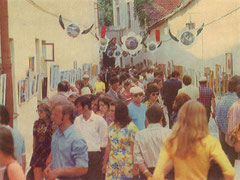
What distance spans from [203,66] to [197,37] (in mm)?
1165

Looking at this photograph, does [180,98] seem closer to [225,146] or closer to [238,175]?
[225,146]

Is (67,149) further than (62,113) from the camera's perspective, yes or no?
No

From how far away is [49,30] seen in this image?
1478cm

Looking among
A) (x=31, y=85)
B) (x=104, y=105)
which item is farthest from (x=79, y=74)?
(x=104, y=105)

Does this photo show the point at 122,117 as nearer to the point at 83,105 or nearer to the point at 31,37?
the point at 83,105

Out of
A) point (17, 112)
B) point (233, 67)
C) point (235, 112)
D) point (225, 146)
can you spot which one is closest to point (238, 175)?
point (225, 146)

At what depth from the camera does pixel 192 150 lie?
4754 millimetres

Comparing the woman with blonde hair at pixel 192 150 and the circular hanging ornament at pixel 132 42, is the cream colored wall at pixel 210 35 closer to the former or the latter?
the circular hanging ornament at pixel 132 42

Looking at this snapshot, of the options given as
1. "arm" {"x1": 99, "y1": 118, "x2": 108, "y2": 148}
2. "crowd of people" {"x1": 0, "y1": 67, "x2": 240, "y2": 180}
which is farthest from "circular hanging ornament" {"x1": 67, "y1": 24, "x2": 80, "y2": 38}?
"arm" {"x1": 99, "y1": 118, "x2": 108, "y2": 148}

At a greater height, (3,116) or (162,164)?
(3,116)

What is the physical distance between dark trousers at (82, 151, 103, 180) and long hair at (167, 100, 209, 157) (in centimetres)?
282

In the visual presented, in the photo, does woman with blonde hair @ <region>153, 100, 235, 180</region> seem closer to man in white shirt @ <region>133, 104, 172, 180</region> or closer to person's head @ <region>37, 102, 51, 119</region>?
man in white shirt @ <region>133, 104, 172, 180</region>

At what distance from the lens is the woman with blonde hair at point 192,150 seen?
15.6 ft

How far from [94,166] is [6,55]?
8.89ft
